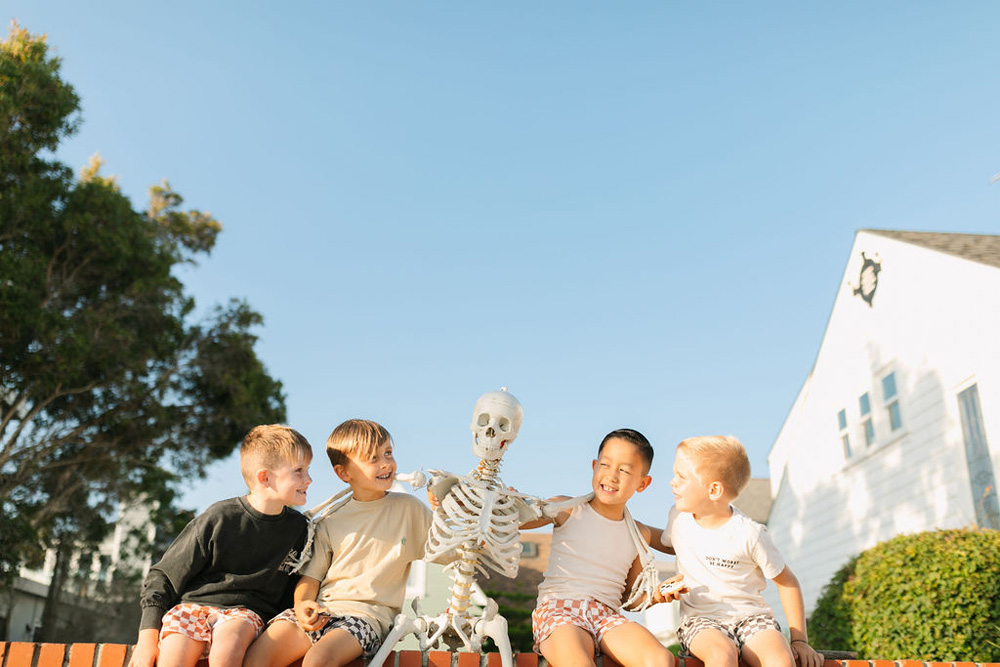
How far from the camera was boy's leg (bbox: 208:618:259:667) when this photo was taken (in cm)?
334

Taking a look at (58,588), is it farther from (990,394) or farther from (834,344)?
(990,394)

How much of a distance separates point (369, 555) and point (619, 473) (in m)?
1.28

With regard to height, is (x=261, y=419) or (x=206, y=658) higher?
(x=261, y=419)

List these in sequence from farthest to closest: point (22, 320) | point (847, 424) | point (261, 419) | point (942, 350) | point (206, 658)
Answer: point (261, 419), point (847, 424), point (22, 320), point (942, 350), point (206, 658)


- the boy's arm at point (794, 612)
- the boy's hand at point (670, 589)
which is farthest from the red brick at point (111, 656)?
the boy's arm at point (794, 612)

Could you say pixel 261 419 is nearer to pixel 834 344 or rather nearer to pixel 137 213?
pixel 137 213

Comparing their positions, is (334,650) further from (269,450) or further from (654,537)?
(654,537)

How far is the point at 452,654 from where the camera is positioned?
3.55m

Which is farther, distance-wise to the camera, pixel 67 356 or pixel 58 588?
pixel 58 588

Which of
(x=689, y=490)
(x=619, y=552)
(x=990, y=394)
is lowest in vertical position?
(x=619, y=552)

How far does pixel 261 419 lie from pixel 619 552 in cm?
1412

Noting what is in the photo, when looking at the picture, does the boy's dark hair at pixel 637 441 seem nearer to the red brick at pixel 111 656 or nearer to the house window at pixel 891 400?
the red brick at pixel 111 656

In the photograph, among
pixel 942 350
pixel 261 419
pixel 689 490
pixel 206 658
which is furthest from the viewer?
pixel 261 419

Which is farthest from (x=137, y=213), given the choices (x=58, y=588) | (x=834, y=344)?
(x=834, y=344)
